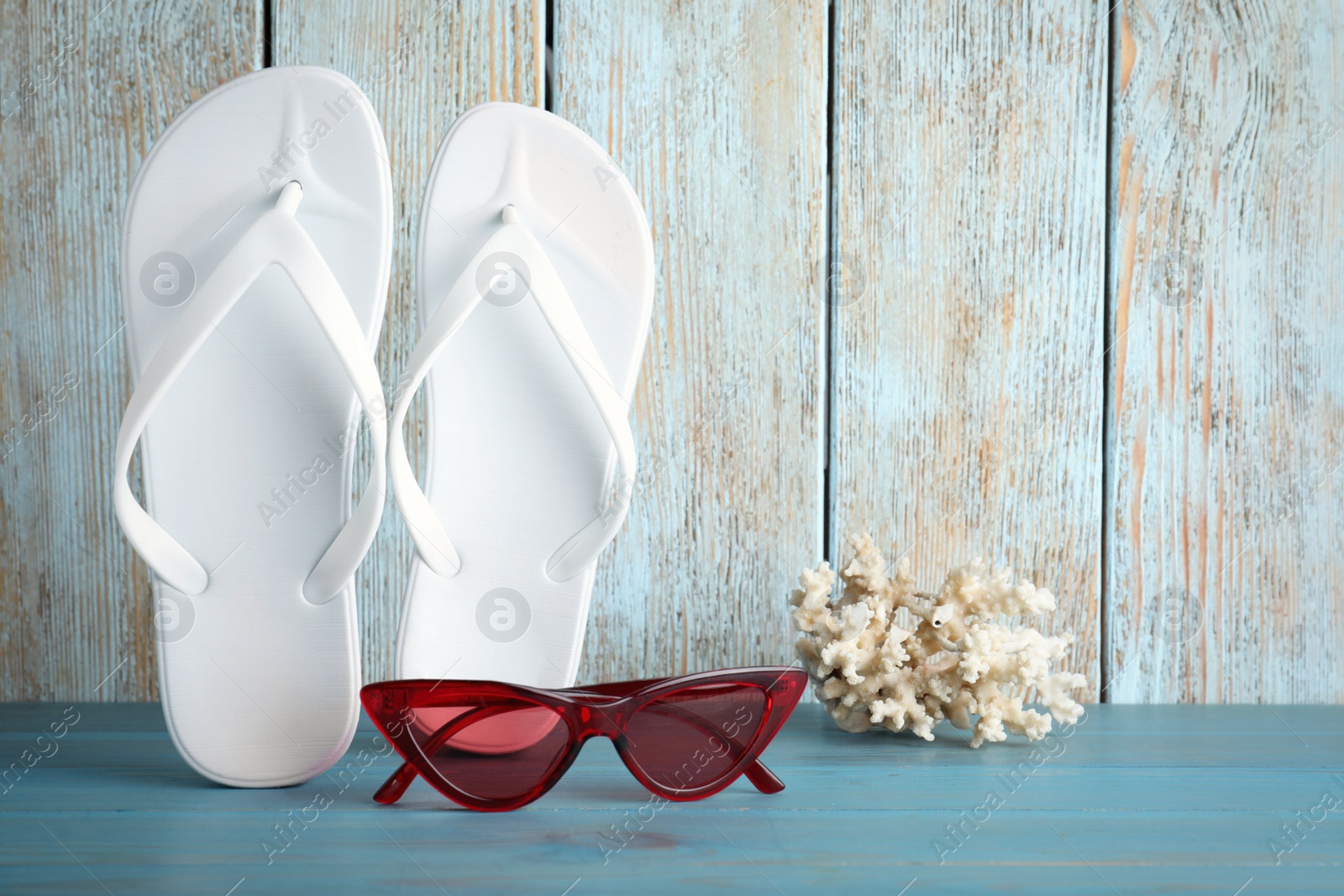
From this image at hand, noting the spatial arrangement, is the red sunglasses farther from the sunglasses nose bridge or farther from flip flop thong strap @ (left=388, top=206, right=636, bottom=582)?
flip flop thong strap @ (left=388, top=206, right=636, bottom=582)

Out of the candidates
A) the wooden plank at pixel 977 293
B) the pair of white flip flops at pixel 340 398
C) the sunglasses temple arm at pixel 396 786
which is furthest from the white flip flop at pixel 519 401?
the wooden plank at pixel 977 293

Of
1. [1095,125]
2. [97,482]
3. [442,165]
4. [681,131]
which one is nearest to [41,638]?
[97,482]

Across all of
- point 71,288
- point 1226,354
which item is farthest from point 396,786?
point 1226,354

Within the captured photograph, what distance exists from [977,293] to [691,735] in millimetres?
484

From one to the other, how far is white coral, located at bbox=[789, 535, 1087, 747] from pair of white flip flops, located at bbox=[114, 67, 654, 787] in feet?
0.60

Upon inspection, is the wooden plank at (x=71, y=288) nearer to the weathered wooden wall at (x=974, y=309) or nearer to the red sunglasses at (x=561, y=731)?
the weathered wooden wall at (x=974, y=309)

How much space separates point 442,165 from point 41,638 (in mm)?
530

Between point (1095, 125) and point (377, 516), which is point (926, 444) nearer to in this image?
point (1095, 125)

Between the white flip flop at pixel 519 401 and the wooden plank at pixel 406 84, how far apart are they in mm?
142

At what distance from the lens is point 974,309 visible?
79 centimetres

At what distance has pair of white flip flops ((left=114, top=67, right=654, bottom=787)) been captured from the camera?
550mm

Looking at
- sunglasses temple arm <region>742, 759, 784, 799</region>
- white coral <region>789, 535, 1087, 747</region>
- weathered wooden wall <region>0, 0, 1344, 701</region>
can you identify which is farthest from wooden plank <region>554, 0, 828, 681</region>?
sunglasses temple arm <region>742, 759, 784, 799</region>

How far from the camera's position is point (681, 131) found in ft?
2.56

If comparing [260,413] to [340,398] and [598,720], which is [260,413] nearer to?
[340,398]
